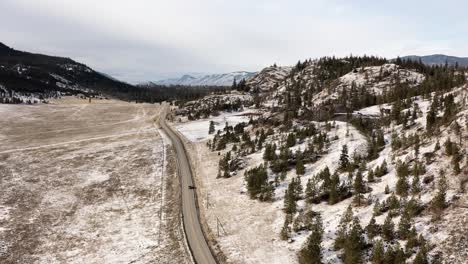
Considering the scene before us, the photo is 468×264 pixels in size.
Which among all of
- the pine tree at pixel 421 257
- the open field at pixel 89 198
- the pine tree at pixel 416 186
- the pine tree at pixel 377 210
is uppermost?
the pine tree at pixel 416 186

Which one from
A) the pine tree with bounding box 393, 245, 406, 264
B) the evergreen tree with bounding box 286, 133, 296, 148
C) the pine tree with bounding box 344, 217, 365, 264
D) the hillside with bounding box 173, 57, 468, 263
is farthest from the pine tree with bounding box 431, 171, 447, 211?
the evergreen tree with bounding box 286, 133, 296, 148

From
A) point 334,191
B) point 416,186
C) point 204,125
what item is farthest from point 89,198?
point 204,125

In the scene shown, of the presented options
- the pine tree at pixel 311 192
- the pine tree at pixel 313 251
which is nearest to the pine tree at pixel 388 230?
the pine tree at pixel 313 251

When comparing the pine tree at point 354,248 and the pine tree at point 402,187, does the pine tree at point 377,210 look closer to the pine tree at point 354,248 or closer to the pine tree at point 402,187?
the pine tree at point 402,187

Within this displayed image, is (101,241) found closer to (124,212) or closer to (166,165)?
(124,212)

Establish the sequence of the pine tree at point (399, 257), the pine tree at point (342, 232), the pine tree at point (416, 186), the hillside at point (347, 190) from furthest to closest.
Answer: the pine tree at point (416, 186), the pine tree at point (342, 232), the hillside at point (347, 190), the pine tree at point (399, 257)

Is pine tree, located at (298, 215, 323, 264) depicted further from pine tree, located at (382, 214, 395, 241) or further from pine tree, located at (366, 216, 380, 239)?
pine tree, located at (382, 214, 395, 241)
